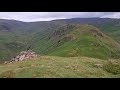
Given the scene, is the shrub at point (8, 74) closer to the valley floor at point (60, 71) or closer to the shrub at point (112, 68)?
the valley floor at point (60, 71)

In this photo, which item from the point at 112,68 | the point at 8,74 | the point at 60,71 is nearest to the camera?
the point at 60,71

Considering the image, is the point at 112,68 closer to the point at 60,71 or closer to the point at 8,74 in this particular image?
the point at 60,71

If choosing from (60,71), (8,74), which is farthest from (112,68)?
(8,74)

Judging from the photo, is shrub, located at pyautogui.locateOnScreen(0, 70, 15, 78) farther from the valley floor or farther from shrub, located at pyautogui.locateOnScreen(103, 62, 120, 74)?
shrub, located at pyautogui.locateOnScreen(103, 62, 120, 74)

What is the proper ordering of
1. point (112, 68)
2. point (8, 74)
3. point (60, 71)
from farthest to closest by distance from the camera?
point (112, 68)
point (8, 74)
point (60, 71)

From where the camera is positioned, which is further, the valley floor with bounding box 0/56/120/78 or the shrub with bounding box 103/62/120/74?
the shrub with bounding box 103/62/120/74

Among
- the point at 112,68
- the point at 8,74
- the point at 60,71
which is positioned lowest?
the point at 112,68

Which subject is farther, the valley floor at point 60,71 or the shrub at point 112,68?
the shrub at point 112,68

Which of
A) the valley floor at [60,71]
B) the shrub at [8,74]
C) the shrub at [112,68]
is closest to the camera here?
the valley floor at [60,71]

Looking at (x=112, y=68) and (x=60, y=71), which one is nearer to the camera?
(x=60, y=71)

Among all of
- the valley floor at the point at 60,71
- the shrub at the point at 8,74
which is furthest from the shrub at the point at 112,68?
the shrub at the point at 8,74

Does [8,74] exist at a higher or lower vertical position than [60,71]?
lower

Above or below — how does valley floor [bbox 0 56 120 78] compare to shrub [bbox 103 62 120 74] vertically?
above

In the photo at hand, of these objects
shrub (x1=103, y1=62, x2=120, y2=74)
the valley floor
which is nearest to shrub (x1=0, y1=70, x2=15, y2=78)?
the valley floor
